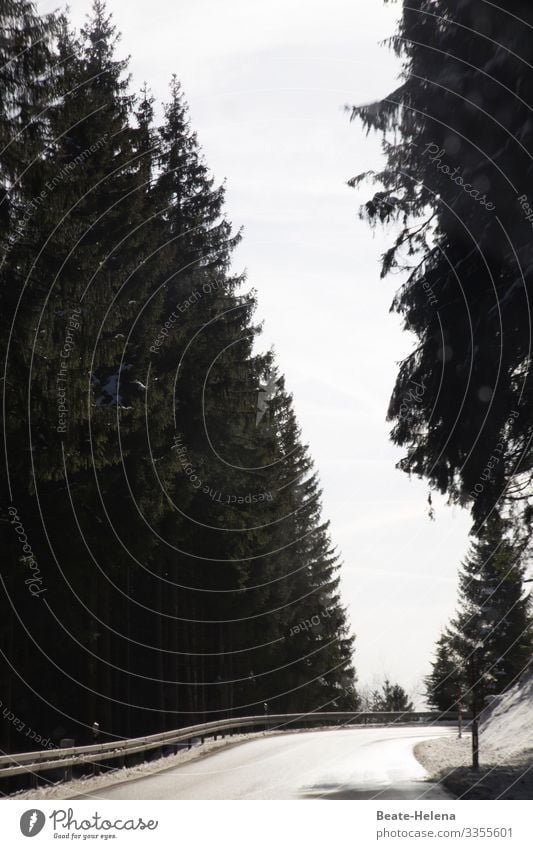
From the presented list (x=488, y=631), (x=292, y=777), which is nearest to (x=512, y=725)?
(x=488, y=631)

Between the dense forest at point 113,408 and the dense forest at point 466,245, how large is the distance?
18.1ft

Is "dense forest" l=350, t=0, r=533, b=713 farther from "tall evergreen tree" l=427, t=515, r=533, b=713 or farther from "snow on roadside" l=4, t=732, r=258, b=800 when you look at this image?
"snow on roadside" l=4, t=732, r=258, b=800

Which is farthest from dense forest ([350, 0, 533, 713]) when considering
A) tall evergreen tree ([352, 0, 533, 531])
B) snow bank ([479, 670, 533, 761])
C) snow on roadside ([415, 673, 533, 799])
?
snow bank ([479, 670, 533, 761])

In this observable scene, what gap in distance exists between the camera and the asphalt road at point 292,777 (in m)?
14.6

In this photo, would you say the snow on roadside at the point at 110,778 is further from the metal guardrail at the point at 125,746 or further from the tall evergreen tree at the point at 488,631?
the tall evergreen tree at the point at 488,631

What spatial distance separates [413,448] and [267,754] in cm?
1318

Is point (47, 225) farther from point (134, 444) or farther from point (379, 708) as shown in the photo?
point (379, 708)

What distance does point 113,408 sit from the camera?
20125mm

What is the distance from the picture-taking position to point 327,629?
54656 mm

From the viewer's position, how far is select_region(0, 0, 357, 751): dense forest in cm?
1510

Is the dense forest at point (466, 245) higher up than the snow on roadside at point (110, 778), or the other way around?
the dense forest at point (466, 245)

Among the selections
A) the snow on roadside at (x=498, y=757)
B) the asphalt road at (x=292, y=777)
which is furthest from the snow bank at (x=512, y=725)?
the asphalt road at (x=292, y=777)

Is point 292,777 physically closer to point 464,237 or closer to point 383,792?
point 383,792
